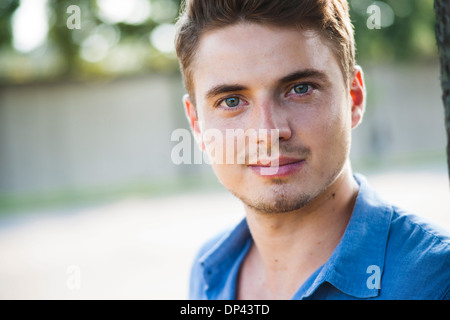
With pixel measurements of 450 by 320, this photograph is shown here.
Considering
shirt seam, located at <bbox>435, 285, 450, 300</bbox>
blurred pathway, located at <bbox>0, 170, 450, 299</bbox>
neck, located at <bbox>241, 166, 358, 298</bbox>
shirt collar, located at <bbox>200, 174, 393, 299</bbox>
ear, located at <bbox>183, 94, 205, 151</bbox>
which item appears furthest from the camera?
blurred pathway, located at <bbox>0, 170, 450, 299</bbox>

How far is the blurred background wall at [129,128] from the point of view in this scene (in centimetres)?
922

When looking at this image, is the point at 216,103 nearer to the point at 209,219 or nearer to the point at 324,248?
the point at 324,248

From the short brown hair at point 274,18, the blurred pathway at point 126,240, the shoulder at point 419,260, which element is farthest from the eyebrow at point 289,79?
the blurred pathway at point 126,240

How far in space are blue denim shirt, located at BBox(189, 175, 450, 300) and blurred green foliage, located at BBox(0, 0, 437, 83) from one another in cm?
1359

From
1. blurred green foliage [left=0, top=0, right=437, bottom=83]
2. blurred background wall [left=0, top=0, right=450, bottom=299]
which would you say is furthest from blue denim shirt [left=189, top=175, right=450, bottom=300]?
blurred green foliage [left=0, top=0, right=437, bottom=83]

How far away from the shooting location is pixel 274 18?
6.01 ft

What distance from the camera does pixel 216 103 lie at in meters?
1.94

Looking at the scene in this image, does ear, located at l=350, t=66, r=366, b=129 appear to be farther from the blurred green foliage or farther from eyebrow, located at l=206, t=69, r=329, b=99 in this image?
the blurred green foliage

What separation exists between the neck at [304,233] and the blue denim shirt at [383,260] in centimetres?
7

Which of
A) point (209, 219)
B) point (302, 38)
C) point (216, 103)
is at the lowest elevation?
point (209, 219)

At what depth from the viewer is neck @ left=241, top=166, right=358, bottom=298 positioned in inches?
75.9
